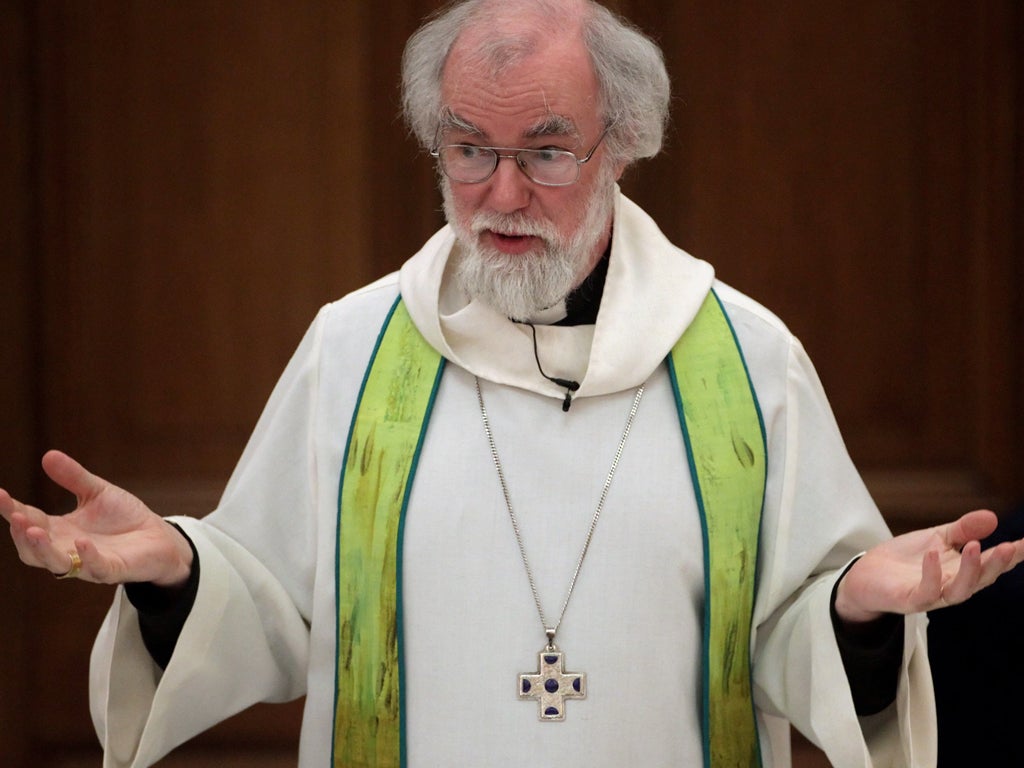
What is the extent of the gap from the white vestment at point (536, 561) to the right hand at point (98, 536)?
0.12 metres

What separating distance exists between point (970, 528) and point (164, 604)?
4.35 ft

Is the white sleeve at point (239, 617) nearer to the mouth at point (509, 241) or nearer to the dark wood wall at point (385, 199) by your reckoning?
the mouth at point (509, 241)

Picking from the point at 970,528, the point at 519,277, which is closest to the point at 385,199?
the point at 519,277

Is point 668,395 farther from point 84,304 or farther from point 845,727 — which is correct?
point 84,304

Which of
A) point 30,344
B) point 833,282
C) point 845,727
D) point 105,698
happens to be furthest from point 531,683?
point 30,344

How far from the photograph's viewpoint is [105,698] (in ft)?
8.20

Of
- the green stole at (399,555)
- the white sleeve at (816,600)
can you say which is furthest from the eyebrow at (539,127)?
the white sleeve at (816,600)

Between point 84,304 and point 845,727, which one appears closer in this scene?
point 845,727

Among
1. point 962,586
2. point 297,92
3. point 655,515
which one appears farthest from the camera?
point 297,92

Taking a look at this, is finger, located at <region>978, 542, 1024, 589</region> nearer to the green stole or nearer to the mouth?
the green stole

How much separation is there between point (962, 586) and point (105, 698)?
55.5 inches

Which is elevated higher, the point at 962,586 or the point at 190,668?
the point at 962,586

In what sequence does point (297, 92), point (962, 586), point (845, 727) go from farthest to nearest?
point (297, 92), point (845, 727), point (962, 586)

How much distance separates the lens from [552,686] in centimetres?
251
